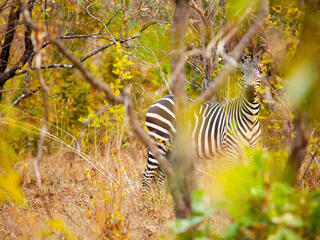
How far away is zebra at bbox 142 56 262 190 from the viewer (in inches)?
170

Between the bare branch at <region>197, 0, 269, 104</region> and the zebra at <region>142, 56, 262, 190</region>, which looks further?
the zebra at <region>142, 56, 262, 190</region>

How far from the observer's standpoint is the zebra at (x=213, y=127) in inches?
170

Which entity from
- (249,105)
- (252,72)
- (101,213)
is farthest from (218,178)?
(249,105)

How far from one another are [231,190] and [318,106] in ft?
2.24

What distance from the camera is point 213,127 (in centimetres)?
466

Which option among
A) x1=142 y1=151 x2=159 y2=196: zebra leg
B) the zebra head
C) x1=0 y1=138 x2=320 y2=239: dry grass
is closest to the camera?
x1=0 y1=138 x2=320 y2=239: dry grass

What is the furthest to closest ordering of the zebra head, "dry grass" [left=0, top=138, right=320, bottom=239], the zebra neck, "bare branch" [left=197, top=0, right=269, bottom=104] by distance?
the zebra neck
the zebra head
"dry grass" [left=0, top=138, right=320, bottom=239]
"bare branch" [left=197, top=0, right=269, bottom=104]

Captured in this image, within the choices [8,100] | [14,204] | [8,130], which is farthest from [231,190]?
[8,100]

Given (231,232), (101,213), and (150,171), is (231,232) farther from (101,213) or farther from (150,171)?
(150,171)

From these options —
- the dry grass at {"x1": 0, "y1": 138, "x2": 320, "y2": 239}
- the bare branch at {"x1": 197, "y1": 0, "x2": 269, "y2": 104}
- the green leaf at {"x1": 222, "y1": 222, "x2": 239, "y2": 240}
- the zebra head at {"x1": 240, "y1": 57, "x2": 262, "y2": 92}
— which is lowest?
the green leaf at {"x1": 222, "y1": 222, "x2": 239, "y2": 240}

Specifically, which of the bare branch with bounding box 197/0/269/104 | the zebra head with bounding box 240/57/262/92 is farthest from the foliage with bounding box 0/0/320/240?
the zebra head with bounding box 240/57/262/92

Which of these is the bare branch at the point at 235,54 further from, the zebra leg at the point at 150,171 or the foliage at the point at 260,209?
the zebra leg at the point at 150,171

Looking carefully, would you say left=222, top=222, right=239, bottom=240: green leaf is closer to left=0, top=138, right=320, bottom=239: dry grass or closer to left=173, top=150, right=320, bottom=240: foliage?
left=173, top=150, right=320, bottom=240: foliage

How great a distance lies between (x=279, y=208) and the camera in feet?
4.57
